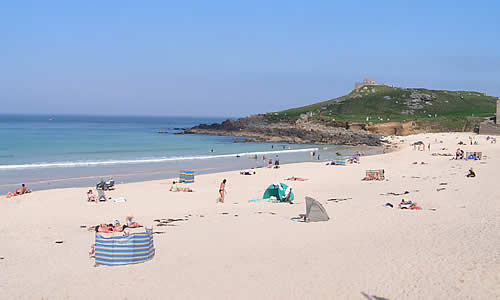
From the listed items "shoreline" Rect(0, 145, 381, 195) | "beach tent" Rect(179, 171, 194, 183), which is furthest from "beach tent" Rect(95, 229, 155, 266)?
"shoreline" Rect(0, 145, 381, 195)

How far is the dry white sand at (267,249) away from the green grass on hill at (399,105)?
7255 cm

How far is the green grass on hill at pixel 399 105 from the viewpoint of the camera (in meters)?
90.8

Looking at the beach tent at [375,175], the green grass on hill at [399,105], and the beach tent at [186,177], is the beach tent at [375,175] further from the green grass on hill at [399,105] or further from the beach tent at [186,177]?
the green grass on hill at [399,105]

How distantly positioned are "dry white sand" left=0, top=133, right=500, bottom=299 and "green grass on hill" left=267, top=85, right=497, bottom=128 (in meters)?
72.5

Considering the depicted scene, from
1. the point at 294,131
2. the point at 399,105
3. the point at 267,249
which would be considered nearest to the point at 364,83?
the point at 399,105

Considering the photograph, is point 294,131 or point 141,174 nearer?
point 141,174

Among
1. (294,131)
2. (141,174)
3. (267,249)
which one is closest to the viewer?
(267,249)

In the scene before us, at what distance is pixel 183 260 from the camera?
31.1 feet

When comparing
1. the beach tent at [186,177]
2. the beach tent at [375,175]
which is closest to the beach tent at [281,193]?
the beach tent at [186,177]

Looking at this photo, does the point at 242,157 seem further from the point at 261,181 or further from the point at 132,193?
the point at 132,193

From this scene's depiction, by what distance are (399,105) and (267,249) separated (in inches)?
3795

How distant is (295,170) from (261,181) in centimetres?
578

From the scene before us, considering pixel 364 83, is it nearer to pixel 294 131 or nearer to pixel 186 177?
pixel 294 131

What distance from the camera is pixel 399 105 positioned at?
9969 centimetres
